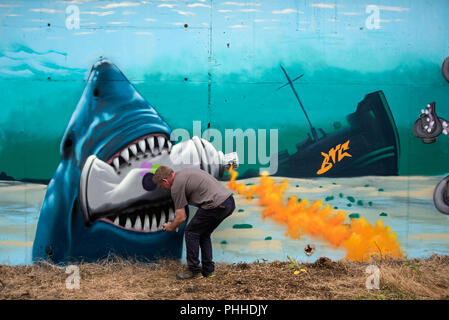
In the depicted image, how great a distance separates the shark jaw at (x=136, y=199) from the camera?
200 inches

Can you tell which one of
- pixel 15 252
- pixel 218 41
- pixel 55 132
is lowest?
pixel 15 252

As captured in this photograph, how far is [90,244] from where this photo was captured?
5.12 m

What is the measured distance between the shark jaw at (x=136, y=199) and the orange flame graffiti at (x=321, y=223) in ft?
2.89

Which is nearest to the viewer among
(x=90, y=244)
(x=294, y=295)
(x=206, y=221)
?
(x=294, y=295)

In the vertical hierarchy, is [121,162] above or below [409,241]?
Result: above

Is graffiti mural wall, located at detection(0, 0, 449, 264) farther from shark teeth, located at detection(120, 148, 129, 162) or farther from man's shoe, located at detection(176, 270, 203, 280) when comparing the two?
man's shoe, located at detection(176, 270, 203, 280)

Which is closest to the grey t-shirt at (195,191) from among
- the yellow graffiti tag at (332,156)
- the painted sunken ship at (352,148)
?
the painted sunken ship at (352,148)

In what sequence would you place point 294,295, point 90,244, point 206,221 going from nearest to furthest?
1. point 294,295
2. point 206,221
3. point 90,244

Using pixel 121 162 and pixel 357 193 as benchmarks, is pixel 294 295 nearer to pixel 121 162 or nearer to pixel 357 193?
pixel 357 193

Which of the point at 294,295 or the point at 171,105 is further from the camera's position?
the point at 171,105

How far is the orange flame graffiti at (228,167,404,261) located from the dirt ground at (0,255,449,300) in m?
0.18

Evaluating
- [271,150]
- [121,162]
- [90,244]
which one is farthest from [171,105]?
[90,244]

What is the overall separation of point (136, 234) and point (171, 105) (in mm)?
A: 1622

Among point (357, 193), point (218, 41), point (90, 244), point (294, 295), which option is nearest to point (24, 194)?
point (90, 244)
